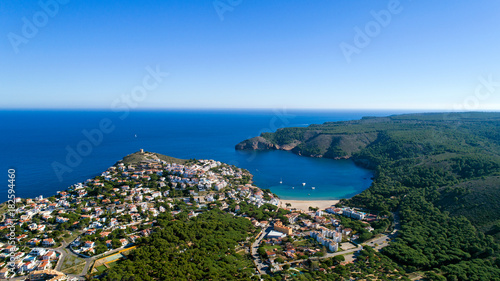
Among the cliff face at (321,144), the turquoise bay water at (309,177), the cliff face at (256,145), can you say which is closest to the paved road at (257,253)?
the turquoise bay water at (309,177)

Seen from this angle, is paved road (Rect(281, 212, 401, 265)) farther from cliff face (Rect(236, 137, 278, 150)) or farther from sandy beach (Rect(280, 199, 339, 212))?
cliff face (Rect(236, 137, 278, 150))

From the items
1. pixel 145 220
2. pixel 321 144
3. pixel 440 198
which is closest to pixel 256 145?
pixel 321 144

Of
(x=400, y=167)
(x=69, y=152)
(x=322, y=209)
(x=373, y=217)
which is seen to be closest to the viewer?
(x=373, y=217)

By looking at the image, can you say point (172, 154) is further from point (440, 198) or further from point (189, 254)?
point (440, 198)

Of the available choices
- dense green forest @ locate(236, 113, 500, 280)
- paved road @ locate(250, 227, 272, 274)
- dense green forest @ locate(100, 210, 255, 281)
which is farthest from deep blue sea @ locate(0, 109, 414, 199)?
dense green forest @ locate(100, 210, 255, 281)

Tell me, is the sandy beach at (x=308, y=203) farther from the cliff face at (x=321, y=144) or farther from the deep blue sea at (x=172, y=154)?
the cliff face at (x=321, y=144)

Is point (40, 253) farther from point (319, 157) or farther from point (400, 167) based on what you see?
point (319, 157)

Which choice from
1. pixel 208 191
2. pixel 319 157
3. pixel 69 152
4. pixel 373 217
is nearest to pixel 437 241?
pixel 373 217
